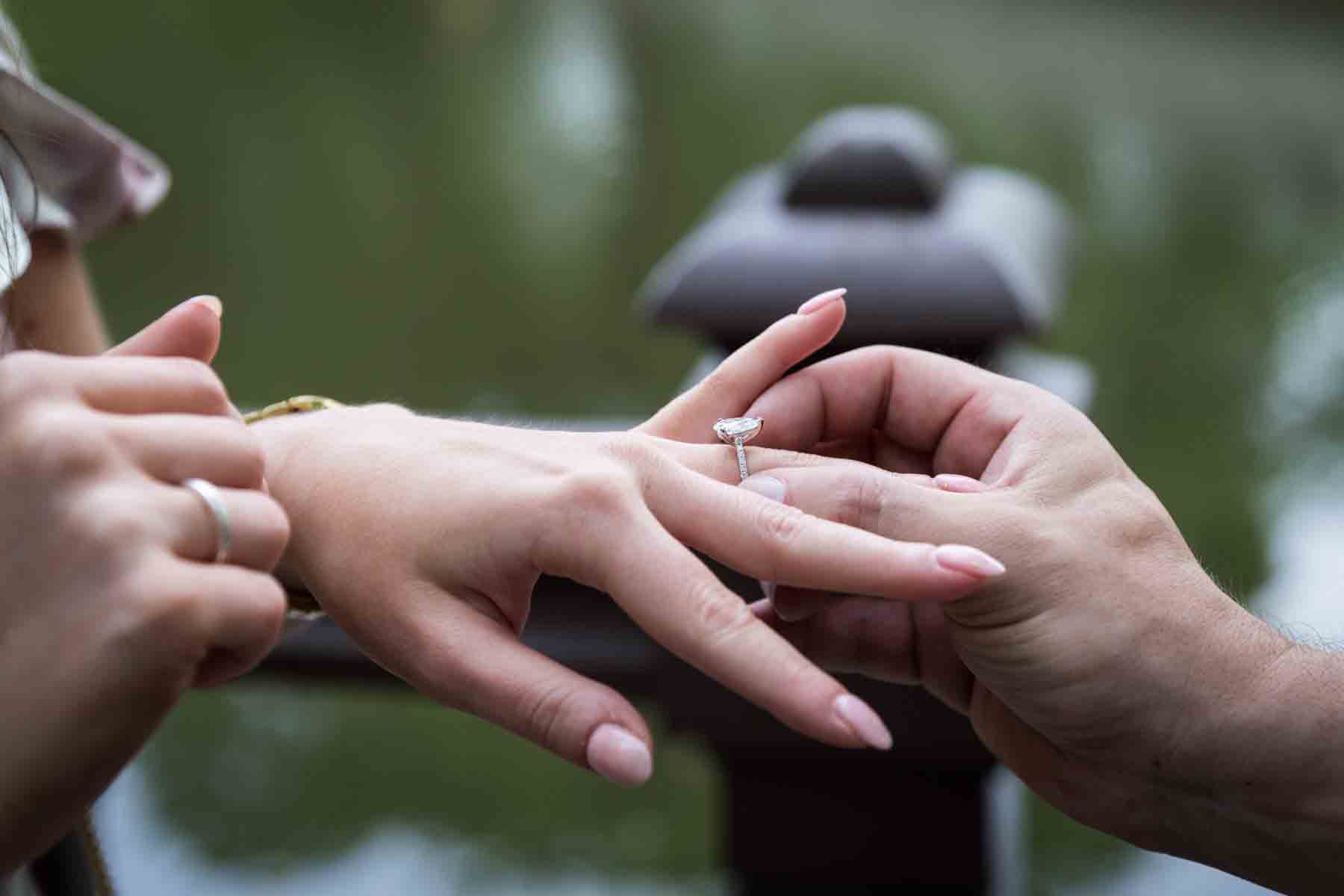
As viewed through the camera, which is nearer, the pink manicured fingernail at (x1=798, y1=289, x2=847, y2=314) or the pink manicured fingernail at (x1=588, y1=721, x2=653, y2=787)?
the pink manicured fingernail at (x1=588, y1=721, x2=653, y2=787)

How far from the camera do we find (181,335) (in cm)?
77

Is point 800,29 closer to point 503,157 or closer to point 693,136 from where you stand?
point 693,136

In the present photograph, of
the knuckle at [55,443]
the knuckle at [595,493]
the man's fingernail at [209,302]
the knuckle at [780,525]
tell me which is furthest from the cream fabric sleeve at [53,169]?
the knuckle at [780,525]

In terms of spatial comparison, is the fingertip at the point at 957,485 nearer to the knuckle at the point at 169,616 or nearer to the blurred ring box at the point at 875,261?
the blurred ring box at the point at 875,261

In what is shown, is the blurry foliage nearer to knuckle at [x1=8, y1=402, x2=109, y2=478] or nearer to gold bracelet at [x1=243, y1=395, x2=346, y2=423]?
gold bracelet at [x1=243, y1=395, x2=346, y2=423]

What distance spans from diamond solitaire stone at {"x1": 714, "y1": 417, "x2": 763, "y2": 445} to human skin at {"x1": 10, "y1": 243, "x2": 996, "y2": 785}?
1 cm

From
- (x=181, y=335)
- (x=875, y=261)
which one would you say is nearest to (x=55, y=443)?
(x=181, y=335)

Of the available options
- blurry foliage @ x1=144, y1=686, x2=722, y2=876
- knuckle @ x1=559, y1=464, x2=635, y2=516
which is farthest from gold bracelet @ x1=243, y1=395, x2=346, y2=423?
blurry foliage @ x1=144, y1=686, x2=722, y2=876

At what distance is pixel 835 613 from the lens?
96 centimetres

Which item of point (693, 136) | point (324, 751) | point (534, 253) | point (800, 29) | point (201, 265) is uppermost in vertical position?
point (800, 29)

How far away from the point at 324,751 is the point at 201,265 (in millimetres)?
1219

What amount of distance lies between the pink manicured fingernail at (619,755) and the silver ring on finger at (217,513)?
213 mm

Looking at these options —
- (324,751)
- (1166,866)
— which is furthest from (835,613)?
(324,751)

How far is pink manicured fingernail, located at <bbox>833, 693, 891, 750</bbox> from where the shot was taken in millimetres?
686
